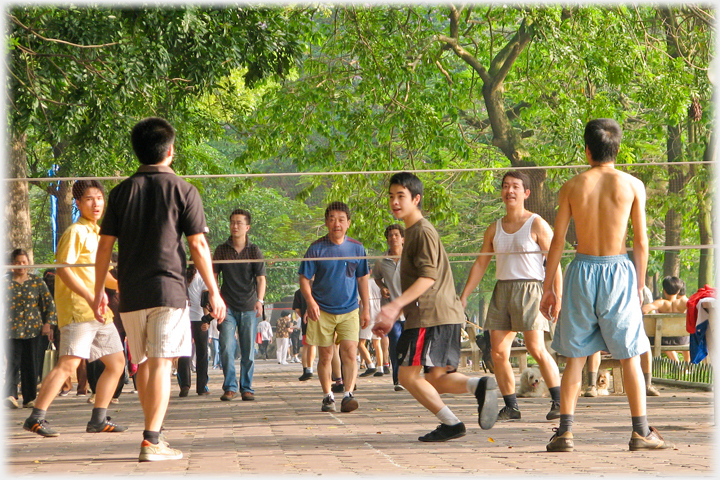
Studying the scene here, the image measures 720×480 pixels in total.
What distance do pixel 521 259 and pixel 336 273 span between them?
2.17 m

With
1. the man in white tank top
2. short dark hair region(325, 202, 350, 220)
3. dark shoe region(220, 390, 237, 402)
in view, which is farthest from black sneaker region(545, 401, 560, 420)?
dark shoe region(220, 390, 237, 402)

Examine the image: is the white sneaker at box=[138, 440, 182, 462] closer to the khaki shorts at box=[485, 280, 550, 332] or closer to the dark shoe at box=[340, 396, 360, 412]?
the khaki shorts at box=[485, 280, 550, 332]

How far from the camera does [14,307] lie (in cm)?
1019

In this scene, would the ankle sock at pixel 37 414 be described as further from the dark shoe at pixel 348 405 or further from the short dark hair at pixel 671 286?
the short dark hair at pixel 671 286

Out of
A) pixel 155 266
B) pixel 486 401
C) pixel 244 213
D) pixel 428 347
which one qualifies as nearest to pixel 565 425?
pixel 486 401

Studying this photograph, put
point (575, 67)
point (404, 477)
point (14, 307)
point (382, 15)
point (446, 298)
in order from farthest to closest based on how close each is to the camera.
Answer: point (382, 15), point (575, 67), point (14, 307), point (446, 298), point (404, 477)

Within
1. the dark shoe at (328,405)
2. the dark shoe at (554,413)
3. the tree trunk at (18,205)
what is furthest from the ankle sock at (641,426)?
the tree trunk at (18,205)

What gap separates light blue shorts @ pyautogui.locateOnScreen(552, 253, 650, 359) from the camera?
5.68 metres

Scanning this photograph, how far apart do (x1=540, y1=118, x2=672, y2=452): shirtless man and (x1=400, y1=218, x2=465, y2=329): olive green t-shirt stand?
0.75 m

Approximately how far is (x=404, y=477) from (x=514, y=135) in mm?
15936

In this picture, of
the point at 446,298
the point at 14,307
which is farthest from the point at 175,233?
the point at 14,307

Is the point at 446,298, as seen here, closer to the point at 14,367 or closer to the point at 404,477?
the point at 404,477

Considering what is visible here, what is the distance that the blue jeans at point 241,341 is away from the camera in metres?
10.5

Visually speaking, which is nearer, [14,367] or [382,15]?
[14,367]
